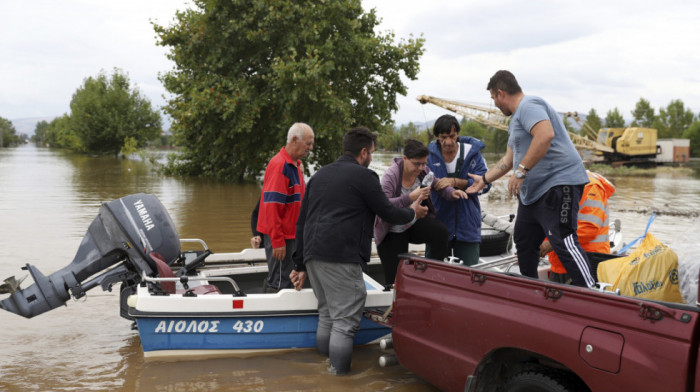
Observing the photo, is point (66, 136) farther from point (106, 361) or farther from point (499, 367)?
point (499, 367)

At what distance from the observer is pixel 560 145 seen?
371cm

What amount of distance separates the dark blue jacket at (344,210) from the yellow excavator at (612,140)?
1822 inches

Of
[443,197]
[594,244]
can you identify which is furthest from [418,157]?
[594,244]

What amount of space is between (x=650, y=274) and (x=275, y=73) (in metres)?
19.0

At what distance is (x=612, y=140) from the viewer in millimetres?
→ 55531

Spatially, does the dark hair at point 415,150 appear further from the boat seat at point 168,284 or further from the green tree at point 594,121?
the green tree at point 594,121

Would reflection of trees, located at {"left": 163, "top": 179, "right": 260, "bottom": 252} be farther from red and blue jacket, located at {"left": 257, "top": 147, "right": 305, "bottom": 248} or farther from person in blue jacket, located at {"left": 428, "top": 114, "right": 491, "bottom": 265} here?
person in blue jacket, located at {"left": 428, "top": 114, "right": 491, "bottom": 265}

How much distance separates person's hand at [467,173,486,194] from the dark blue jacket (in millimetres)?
643

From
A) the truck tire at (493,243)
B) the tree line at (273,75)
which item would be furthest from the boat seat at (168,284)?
the tree line at (273,75)

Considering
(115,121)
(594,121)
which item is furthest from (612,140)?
(115,121)

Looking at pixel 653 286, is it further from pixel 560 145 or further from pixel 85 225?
pixel 85 225

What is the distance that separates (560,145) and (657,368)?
181 centimetres

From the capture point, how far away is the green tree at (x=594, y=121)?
296 feet

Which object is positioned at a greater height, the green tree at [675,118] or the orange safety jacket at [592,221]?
the green tree at [675,118]
